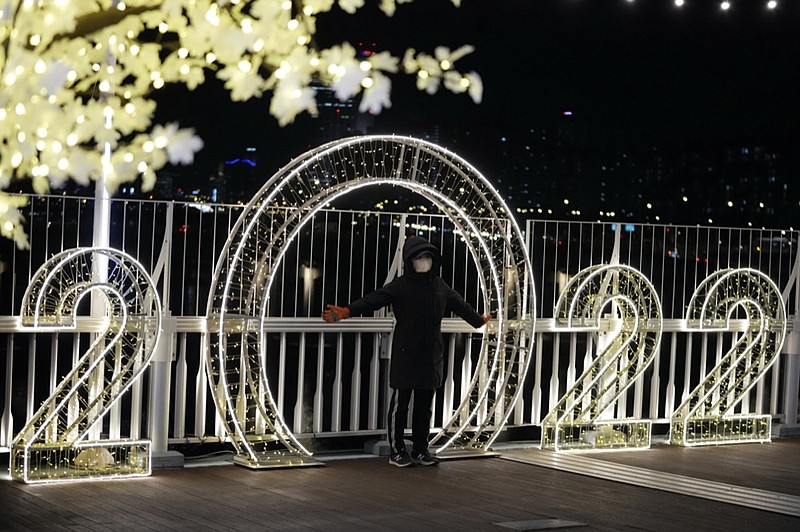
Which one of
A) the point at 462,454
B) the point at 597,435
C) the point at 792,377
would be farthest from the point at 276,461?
the point at 792,377

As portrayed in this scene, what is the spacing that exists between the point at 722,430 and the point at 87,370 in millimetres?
5067

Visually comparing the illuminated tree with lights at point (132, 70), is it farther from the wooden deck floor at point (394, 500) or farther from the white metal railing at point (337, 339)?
the wooden deck floor at point (394, 500)

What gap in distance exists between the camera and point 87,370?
8344 mm

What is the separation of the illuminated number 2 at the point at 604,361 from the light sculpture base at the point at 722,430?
17.2 inches

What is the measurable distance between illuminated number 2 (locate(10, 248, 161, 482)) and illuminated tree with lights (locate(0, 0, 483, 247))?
265 centimetres

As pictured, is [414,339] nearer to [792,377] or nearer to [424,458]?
[424,458]

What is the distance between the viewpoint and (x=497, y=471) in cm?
894

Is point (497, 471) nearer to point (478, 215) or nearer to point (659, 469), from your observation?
point (659, 469)

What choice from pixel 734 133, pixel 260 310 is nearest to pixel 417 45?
pixel 734 133

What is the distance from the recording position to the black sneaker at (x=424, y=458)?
9.08 m

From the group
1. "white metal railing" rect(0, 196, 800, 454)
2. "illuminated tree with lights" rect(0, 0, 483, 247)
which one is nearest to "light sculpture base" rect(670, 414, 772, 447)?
"white metal railing" rect(0, 196, 800, 454)

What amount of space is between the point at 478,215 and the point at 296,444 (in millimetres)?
A: 2129

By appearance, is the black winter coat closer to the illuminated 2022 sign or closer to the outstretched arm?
the outstretched arm

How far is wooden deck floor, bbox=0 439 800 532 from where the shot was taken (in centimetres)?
699
